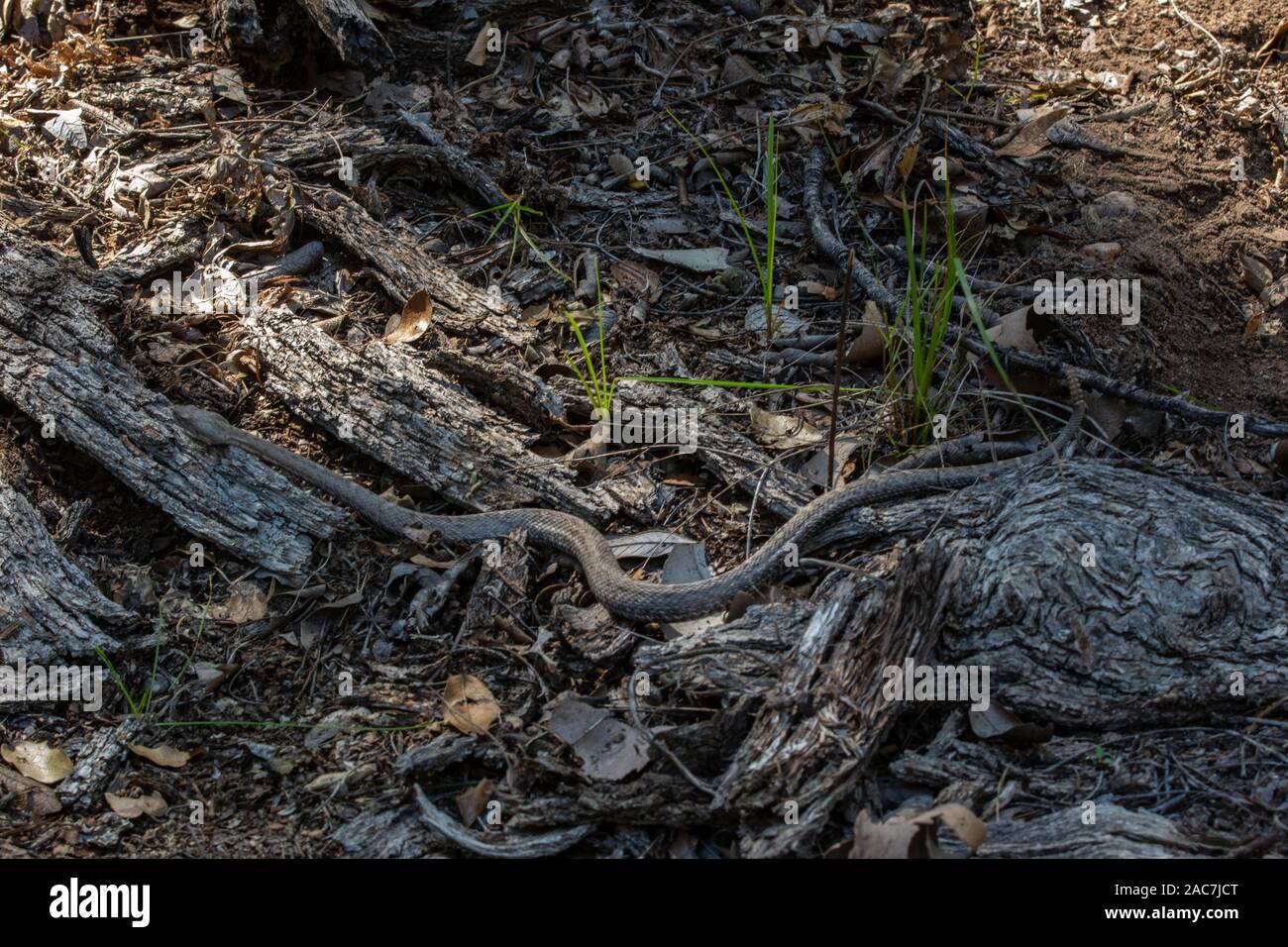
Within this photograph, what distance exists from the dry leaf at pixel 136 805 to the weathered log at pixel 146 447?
0.97 meters

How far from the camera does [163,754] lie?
138 inches

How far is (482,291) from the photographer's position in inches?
196

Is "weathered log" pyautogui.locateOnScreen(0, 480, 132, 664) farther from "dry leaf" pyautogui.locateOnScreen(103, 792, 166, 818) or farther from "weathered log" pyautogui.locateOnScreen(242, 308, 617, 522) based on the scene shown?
"weathered log" pyautogui.locateOnScreen(242, 308, 617, 522)

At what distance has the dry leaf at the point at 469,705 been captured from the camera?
3.34 m

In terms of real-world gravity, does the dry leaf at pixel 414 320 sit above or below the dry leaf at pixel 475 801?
above

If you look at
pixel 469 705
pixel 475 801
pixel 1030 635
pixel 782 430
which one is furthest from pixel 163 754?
pixel 1030 635

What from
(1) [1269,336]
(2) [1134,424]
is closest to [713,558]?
(2) [1134,424]

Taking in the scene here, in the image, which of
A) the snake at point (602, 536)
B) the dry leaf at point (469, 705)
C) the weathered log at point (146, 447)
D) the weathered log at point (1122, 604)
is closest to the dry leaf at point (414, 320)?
the snake at point (602, 536)

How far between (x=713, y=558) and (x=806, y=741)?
47.7 inches

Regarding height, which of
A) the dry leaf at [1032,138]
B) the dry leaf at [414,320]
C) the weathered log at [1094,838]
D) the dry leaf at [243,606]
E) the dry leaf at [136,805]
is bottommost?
the dry leaf at [136,805]

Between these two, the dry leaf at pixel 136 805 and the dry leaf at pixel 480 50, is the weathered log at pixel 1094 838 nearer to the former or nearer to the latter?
the dry leaf at pixel 136 805

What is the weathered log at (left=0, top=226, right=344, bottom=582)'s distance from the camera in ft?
13.6

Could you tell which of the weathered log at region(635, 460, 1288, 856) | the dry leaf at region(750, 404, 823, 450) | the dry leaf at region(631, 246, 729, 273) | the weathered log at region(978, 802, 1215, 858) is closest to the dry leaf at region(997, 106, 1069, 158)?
the dry leaf at region(631, 246, 729, 273)

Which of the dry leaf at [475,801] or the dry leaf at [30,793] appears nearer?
the dry leaf at [475,801]
